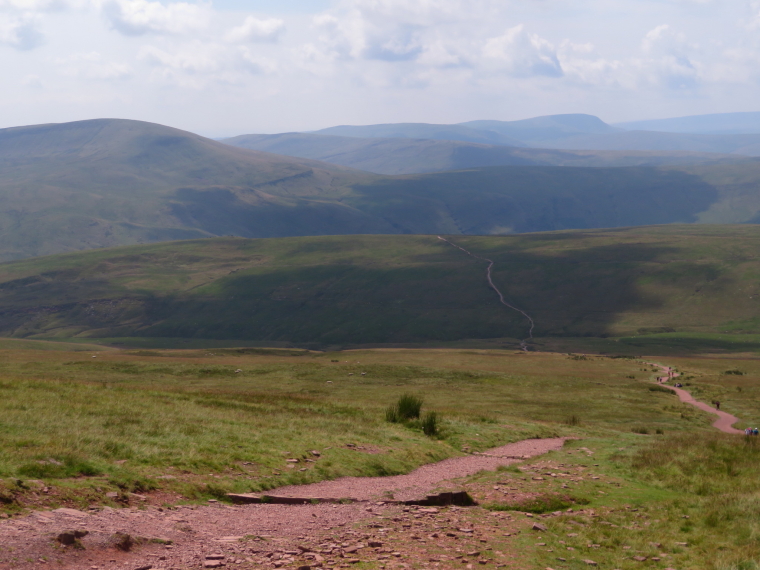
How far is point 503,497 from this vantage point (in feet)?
63.4

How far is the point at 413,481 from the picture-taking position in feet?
70.3

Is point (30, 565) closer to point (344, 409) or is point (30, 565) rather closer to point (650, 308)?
point (344, 409)

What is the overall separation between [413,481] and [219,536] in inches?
345

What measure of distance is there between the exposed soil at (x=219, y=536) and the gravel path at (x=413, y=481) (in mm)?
398

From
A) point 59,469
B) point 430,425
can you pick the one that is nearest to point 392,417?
point 430,425

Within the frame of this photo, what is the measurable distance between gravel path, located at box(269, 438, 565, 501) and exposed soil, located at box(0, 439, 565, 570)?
1.31 feet

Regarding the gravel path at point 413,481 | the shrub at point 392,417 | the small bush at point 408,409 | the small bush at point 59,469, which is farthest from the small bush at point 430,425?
the small bush at point 59,469

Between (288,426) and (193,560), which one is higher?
(193,560)

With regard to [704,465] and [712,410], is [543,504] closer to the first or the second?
[704,465]

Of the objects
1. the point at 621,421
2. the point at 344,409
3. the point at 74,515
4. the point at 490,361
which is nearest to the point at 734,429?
the point at 621,421

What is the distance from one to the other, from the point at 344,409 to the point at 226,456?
15894 millimetres

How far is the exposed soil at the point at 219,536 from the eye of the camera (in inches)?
470

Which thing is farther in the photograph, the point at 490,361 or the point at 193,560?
the point at 490,361

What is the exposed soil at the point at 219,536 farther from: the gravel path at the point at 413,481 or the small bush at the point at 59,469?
the small bush at the point at 59,469
